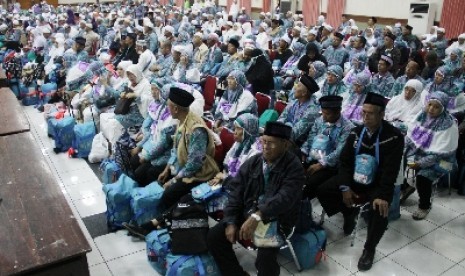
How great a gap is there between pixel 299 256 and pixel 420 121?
193 cm

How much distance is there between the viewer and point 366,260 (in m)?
2.98

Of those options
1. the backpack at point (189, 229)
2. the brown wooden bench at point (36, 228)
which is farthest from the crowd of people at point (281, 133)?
the brown wooden bench at point (36, 228)

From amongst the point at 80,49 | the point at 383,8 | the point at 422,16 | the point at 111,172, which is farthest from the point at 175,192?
the point at 383,8

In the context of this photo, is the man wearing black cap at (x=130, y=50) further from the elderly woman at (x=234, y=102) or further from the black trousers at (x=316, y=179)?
the black trousers at (x=316, y=179)

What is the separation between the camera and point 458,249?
10.6 ft

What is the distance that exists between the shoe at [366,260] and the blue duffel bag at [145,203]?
1688 millimetres

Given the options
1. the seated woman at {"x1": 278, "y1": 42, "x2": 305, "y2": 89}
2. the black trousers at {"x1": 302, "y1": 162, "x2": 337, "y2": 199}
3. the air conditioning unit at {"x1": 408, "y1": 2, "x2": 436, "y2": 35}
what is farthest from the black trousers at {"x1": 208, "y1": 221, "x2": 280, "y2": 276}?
the air conditioning unit at {"x1": 408, "y1": 2, "x2": 436, "y2": 35}

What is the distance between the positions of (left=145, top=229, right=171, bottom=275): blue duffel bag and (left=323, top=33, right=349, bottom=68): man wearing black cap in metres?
5.45

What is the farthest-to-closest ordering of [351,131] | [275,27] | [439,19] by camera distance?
[275,27] → [439,19] → [351,131]

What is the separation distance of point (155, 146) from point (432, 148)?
2.61 m

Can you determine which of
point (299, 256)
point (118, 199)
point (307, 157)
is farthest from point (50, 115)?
point (299, 256)

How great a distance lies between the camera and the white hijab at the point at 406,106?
447 cm

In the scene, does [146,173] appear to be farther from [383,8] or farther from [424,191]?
[383,8]

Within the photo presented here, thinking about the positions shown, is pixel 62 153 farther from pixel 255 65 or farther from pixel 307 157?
pixel 307 157
